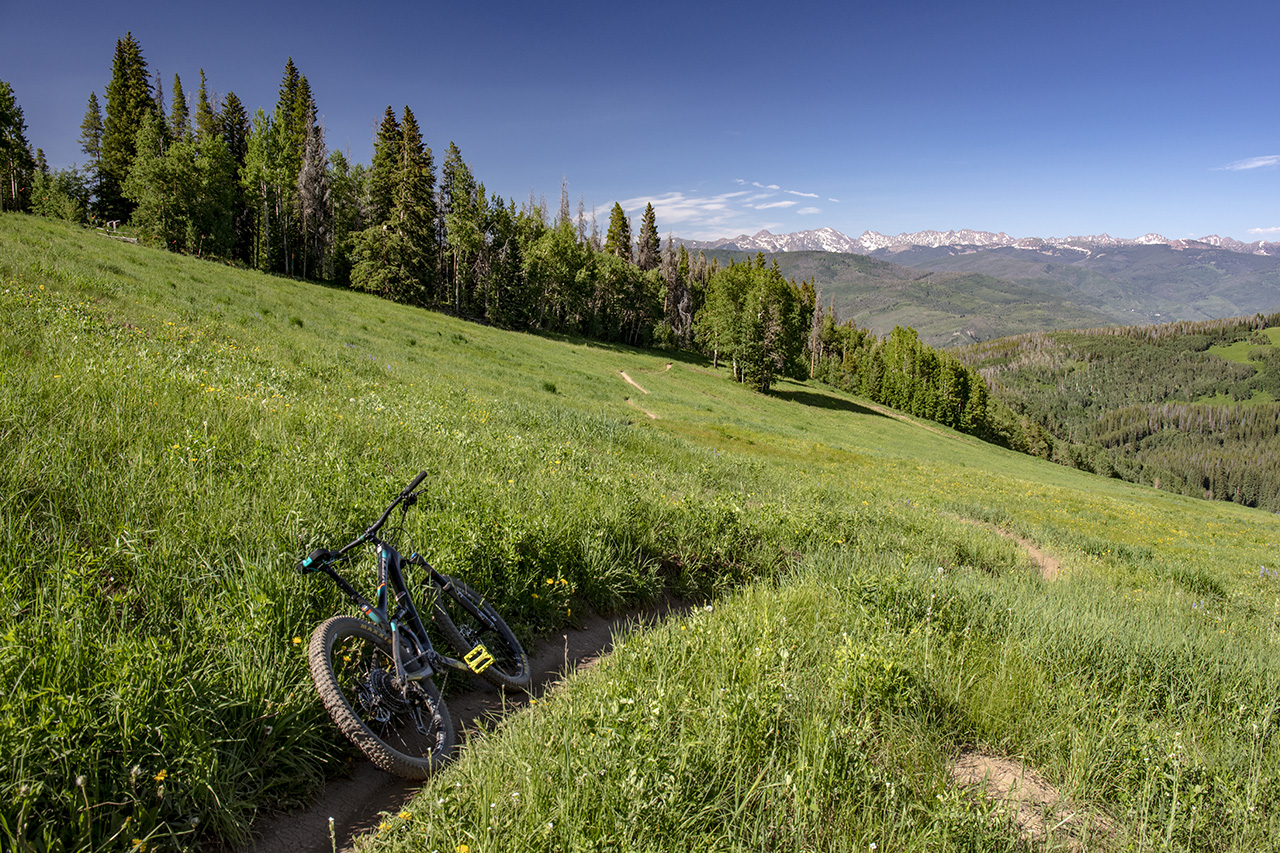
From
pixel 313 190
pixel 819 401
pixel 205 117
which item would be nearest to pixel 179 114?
pixel 205 117

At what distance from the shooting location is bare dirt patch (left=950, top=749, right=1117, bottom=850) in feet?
9.40

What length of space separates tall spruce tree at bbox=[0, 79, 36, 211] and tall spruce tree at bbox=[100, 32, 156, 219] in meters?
5.92

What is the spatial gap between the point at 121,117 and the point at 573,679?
73.3 m

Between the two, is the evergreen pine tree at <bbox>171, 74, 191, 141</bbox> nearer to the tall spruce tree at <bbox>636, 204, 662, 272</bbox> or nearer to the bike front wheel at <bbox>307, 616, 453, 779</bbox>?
the tall spruce tree at <bbox>636, 204, 662, 272</bbox>

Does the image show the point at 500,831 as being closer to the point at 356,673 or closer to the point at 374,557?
the point at 356,673

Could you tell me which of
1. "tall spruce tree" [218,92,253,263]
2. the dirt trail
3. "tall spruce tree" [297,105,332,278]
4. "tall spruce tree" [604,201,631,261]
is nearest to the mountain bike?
the dirt trail

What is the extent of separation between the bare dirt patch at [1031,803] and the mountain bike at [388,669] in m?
3.07

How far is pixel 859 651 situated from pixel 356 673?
3336 mm

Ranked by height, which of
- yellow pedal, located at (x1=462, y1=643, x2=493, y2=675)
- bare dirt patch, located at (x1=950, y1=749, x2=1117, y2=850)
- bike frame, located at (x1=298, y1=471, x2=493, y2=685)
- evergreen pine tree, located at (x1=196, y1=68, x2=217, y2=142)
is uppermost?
evergreen pine tree, located at (x1=196, y1=68, x2=217, y2=142)

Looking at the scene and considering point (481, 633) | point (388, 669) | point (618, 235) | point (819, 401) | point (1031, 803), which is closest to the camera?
point (1031, 803)

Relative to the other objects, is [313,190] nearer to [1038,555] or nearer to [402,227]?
[402,227]

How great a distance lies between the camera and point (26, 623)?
2838 millimetres

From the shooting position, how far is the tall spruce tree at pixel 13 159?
4512cm

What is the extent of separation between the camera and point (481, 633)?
446cm
